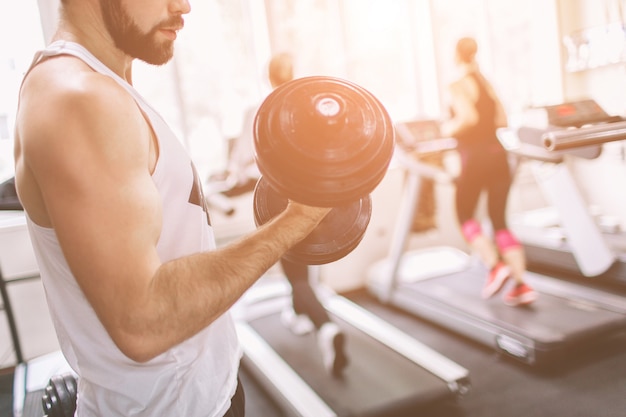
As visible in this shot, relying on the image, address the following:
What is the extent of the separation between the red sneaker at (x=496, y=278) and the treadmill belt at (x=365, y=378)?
35.5 inches

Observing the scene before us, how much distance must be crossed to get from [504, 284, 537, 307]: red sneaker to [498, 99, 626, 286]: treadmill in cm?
49

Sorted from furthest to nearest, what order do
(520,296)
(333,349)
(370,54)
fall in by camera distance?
(370,54) < (520,296) < (333,349)

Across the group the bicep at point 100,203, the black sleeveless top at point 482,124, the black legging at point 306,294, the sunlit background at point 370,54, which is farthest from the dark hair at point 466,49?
the bicep at point 100,203

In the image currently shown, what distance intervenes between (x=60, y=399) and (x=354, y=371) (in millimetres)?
1690

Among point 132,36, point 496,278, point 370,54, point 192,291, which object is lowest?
point 496,278

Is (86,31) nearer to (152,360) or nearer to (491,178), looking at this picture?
(152,360)

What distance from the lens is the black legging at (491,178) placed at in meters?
3.13

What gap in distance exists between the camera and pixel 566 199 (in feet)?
10.6

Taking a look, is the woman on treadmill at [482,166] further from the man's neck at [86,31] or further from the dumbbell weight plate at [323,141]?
the man's neck at [86,31]

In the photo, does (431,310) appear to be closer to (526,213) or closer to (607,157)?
(526,213)

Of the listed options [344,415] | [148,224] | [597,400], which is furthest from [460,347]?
[148,224]

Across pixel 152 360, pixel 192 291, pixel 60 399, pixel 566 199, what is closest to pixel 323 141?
pixel 192 291

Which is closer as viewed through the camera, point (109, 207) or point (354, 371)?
point (109, 207)

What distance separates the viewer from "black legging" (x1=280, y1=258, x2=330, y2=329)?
2.60m
